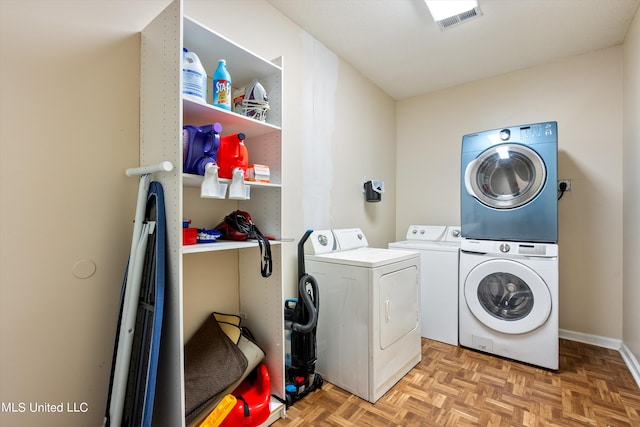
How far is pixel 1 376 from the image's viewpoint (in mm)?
1057

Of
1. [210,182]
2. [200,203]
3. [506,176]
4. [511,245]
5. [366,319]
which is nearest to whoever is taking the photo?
[210,182]

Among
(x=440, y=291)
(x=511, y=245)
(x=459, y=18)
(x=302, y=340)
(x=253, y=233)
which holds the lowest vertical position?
(x=302, y=340)

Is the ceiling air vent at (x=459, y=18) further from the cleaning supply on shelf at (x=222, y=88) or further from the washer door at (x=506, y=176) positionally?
the cleaning supply on shelf at (x=222, y=88)

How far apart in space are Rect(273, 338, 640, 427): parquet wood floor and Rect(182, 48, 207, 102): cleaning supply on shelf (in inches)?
66.7

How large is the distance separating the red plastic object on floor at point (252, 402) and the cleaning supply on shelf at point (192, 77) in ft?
4.74

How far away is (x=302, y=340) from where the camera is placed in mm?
1839

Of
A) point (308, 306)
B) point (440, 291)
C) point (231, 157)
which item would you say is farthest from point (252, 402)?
point (440, 291)

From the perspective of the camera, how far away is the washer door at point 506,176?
230 cm

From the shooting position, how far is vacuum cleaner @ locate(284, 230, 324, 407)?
1736 millimetres

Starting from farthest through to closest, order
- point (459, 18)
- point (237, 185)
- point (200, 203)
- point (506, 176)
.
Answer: point (506, 176) < point (459, 18) < point (200, 203) < point (237, 185)

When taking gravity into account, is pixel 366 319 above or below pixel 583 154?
below

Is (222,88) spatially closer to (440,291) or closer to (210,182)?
(210,182)

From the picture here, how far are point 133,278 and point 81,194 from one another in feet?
1.36

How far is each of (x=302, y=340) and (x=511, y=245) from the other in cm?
173
